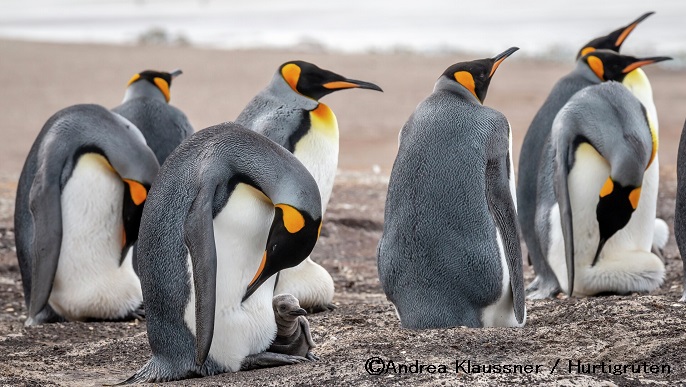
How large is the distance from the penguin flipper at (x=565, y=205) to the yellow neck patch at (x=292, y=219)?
237 cm

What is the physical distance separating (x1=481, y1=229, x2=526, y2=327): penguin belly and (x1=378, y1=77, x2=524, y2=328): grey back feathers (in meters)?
0.02

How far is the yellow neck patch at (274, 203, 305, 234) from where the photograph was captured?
3.81 meters

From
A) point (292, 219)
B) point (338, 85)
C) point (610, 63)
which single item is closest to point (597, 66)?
point (610, 63)

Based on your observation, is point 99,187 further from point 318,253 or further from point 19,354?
point 318,253

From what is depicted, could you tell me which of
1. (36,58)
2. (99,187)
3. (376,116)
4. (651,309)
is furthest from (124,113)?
(36,58)

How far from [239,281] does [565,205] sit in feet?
7.95

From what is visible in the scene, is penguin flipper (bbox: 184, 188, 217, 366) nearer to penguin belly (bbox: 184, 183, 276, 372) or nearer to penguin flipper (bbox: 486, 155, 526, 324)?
penguin belly (bbox: 184, 183, 276, 372)

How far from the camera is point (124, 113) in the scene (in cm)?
680

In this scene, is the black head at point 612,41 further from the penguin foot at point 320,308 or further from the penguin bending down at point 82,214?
the penguin bending down at point 82,214

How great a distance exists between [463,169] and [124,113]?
9.92 ft

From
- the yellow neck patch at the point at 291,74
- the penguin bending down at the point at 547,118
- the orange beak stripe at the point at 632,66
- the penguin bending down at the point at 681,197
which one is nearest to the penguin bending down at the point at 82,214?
the yellow neck patch at the point at 291,74

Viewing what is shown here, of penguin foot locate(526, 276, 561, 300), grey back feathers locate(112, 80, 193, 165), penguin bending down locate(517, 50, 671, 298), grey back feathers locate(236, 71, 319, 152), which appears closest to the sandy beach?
penguin foot locate(526, 276, 561, 300)

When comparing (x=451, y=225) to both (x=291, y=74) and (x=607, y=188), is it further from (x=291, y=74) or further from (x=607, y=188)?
(x=291, y=74)

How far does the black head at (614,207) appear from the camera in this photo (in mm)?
5672
